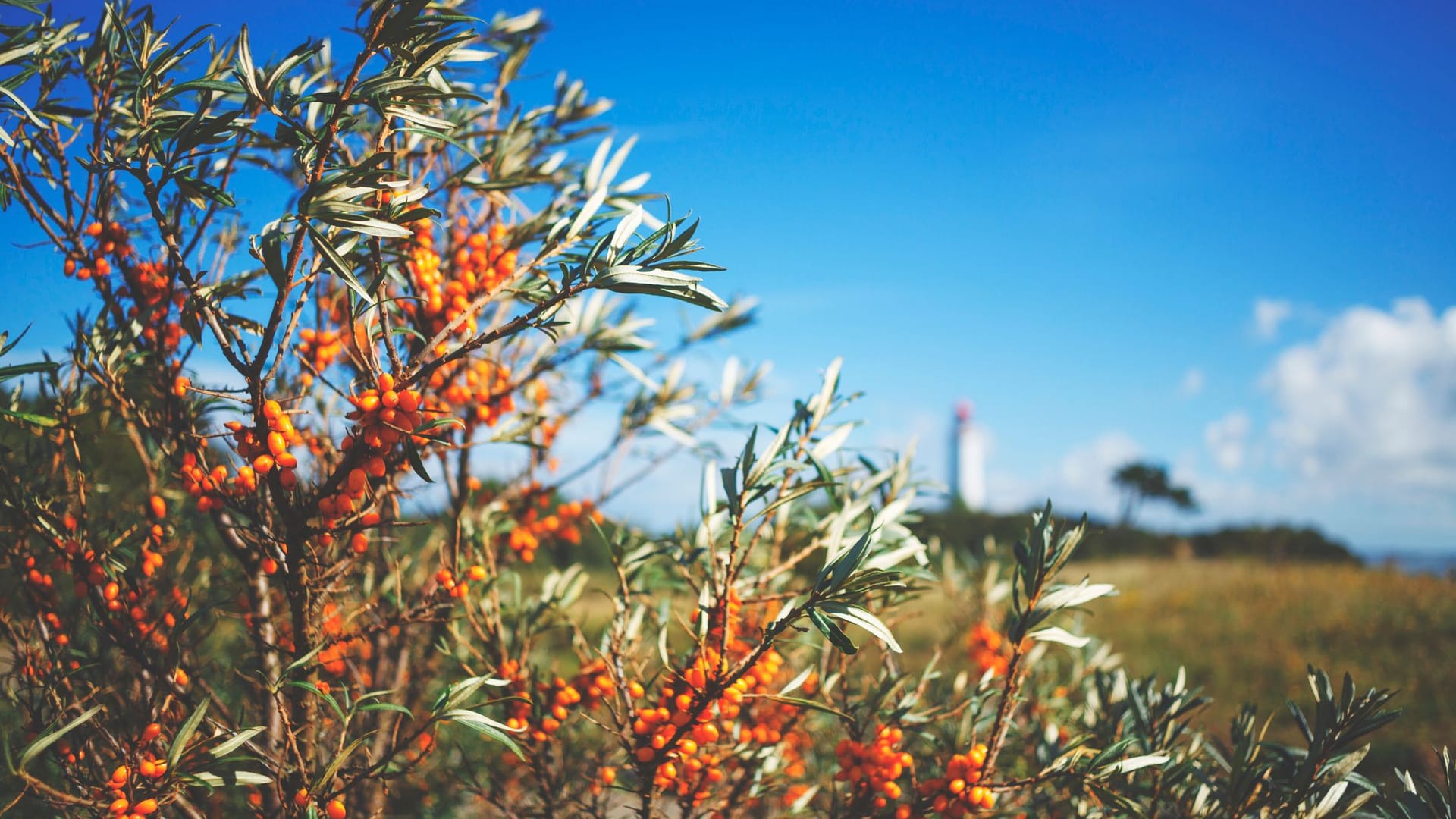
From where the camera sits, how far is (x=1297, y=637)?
9945 millimetres

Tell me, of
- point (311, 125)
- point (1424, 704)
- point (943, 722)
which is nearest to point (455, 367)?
point (311, 125)

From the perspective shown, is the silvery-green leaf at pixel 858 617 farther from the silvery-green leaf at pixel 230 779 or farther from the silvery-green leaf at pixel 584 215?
the silvery-green leaf at pixel 230 779

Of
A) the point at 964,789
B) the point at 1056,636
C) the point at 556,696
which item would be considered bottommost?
the point at 964,789

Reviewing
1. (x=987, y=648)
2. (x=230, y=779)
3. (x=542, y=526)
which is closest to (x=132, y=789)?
(x=230, y=779)

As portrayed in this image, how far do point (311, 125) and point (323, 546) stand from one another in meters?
1.09

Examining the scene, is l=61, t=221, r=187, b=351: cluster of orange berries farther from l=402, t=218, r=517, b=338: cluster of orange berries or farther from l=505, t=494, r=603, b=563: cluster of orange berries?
l=505, t=494, r=603, b=563: cluster of orange berries

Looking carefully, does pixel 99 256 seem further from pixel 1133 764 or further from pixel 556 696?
pixel 1133 764

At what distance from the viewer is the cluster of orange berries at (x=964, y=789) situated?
1505 mm

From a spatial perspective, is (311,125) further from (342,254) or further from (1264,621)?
(1264,621)

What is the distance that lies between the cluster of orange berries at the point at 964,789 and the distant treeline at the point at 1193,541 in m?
18.9

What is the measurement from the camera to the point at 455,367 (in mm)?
1935

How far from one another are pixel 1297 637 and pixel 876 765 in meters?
11.6

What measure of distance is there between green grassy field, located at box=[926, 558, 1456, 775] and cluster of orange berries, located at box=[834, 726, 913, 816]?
5.66 metres

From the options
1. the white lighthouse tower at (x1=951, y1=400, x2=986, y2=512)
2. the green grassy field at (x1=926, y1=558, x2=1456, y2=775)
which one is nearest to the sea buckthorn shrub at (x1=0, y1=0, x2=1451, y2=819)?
the green grassy field at (x1=926, y1=558, x2=1456, y2=775)
